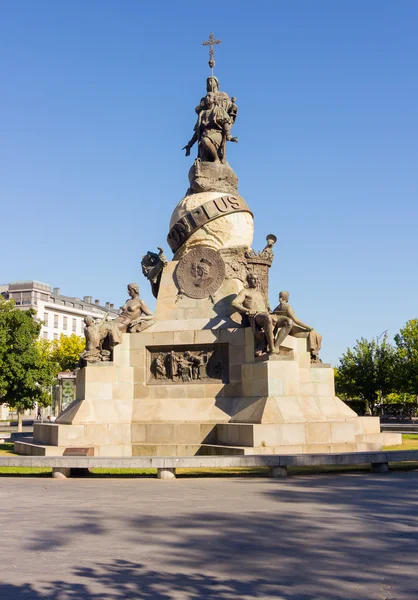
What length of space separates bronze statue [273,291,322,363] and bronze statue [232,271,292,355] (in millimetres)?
221

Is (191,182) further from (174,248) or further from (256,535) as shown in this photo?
(256,535)

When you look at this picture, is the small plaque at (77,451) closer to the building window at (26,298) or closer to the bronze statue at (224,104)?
the bronze statue at (224,104)

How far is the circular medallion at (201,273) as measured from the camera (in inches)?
781

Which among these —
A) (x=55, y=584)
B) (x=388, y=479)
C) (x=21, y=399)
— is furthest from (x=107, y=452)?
(x=21, y=399)

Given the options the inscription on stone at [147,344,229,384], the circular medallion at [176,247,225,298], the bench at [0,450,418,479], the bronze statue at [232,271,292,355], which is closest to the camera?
the bench at [0,450,418,479]

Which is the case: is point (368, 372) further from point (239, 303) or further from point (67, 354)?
point (239, 303)

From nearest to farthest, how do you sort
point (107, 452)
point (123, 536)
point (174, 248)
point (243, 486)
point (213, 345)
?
1. point (123, 536)
2. point (243, 486)
3. point (107, 452)
4. point (213, 345)
5. point (174, 248)

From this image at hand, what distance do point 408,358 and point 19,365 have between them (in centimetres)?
3158

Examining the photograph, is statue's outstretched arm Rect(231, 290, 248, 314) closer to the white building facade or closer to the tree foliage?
the tree foliage

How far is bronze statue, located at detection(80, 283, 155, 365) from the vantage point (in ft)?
61.6

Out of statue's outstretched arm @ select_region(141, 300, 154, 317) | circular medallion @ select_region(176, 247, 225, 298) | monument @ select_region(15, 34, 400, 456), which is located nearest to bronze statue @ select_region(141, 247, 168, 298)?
monument @ select_region(15, 34, 400, 456)

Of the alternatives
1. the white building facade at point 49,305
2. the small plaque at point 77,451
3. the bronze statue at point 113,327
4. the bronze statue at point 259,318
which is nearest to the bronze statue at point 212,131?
the bronze statue at point 113,327

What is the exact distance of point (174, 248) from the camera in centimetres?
2208

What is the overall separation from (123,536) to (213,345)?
11.2 meters
